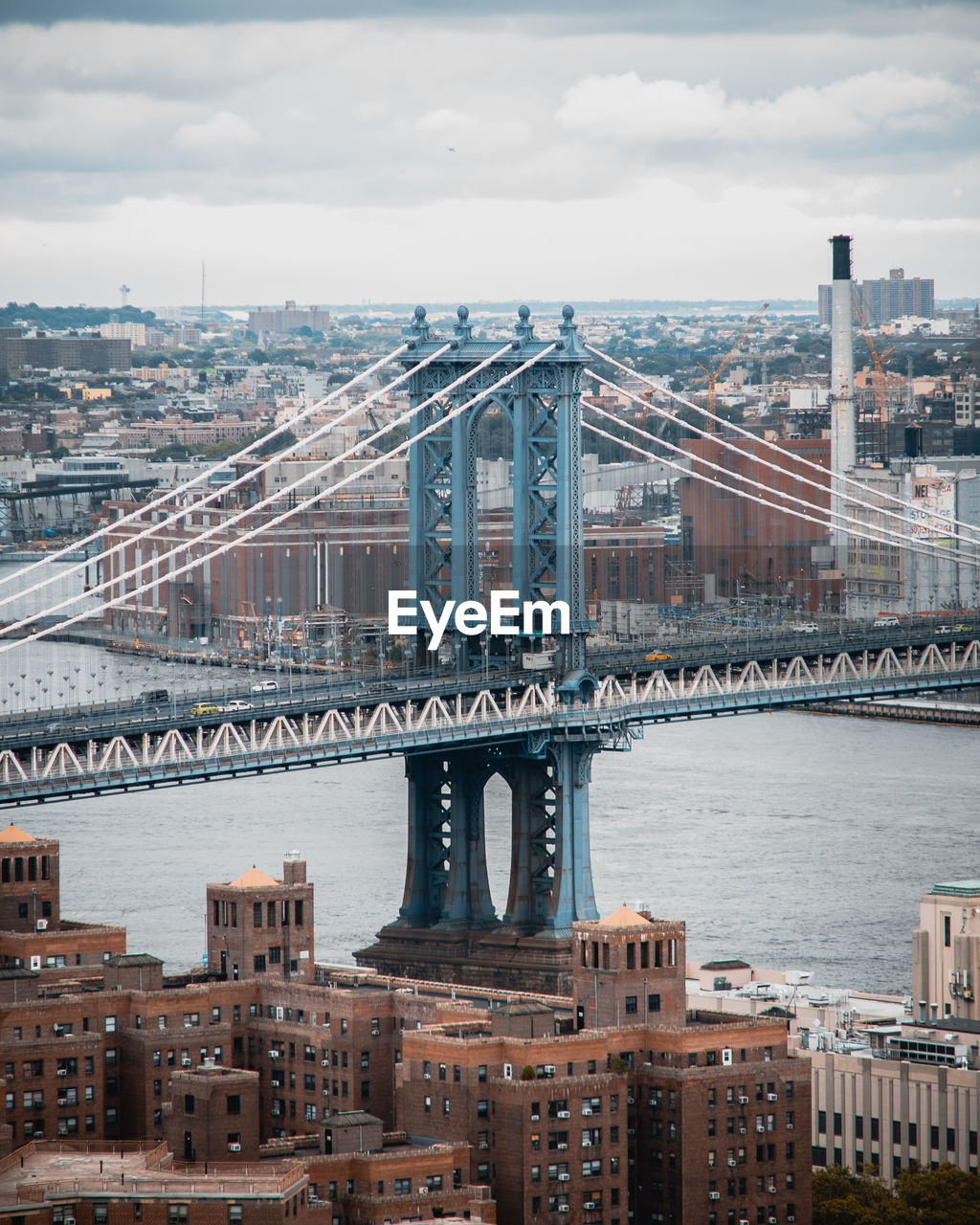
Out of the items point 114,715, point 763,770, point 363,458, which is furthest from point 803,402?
point 114,715

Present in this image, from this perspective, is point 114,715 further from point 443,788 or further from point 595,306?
point 595,306

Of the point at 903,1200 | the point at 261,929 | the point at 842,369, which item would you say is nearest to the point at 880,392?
the point at 842,369

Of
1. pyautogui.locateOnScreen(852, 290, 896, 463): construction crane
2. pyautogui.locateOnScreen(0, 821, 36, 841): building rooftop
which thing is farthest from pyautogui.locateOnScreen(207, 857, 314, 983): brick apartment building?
pyautogui.locateOnScreen(852, 290, 896, 463): construction crane

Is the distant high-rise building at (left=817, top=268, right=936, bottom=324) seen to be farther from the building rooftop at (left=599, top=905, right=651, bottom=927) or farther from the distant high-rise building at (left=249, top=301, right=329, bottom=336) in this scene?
the building rooftop at (left=599, top=905, right=651, bottom=927)

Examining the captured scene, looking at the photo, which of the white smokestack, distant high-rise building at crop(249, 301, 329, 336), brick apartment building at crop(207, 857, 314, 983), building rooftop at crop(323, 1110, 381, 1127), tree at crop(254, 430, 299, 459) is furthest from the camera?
distant high-rise building at crop(249, 301, 329, 336)

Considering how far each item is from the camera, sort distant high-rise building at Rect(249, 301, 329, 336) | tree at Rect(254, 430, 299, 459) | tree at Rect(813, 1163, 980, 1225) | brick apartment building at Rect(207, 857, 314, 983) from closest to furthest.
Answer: tree at Rect(813, 1163, 980, 1225) < brick apartment building at Rect(207, 857, 314, 983) < tree at Rect(254, 430, 299, 459) < distant high-rise building at Rect(249, 301, 329, 336)

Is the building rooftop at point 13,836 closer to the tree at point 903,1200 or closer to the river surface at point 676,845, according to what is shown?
the river surface at point 676,845

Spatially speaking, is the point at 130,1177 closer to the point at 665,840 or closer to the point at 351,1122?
the point at 351,1122
